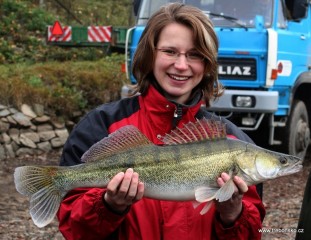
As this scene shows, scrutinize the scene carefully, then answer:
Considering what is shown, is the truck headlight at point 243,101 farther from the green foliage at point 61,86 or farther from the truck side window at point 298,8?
the green foliage at point 61,86

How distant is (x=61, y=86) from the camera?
10.7m

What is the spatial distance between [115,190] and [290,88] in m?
6.90

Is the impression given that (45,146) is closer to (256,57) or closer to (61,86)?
(61,86)

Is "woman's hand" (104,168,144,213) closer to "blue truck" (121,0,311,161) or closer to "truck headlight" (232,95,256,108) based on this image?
"blue truck" (121,0,311,161)

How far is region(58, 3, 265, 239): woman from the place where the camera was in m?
2.62

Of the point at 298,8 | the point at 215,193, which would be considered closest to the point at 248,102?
the point at 298,8

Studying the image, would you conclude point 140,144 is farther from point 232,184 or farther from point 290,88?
point 290,88

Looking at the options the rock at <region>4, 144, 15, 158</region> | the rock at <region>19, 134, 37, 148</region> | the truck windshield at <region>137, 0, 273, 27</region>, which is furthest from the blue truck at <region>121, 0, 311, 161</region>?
the rock at <region>4, 144, 15, 158</region>

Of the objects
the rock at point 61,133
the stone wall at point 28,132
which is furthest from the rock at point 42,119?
the rock at point 61,133

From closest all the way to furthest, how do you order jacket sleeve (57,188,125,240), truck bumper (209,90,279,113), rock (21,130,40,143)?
jacket sleeve (57,188,125,240), truck bumper (209,90,279,113), rock (21,130,40,143)

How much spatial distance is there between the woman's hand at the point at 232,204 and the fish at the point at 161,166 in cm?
5

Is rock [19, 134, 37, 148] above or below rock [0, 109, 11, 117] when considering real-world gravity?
below

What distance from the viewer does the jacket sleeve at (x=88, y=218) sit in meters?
2.62

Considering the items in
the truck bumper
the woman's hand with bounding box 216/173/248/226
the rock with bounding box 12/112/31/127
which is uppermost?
the woman's hand with bounding box 216/173/248/226
